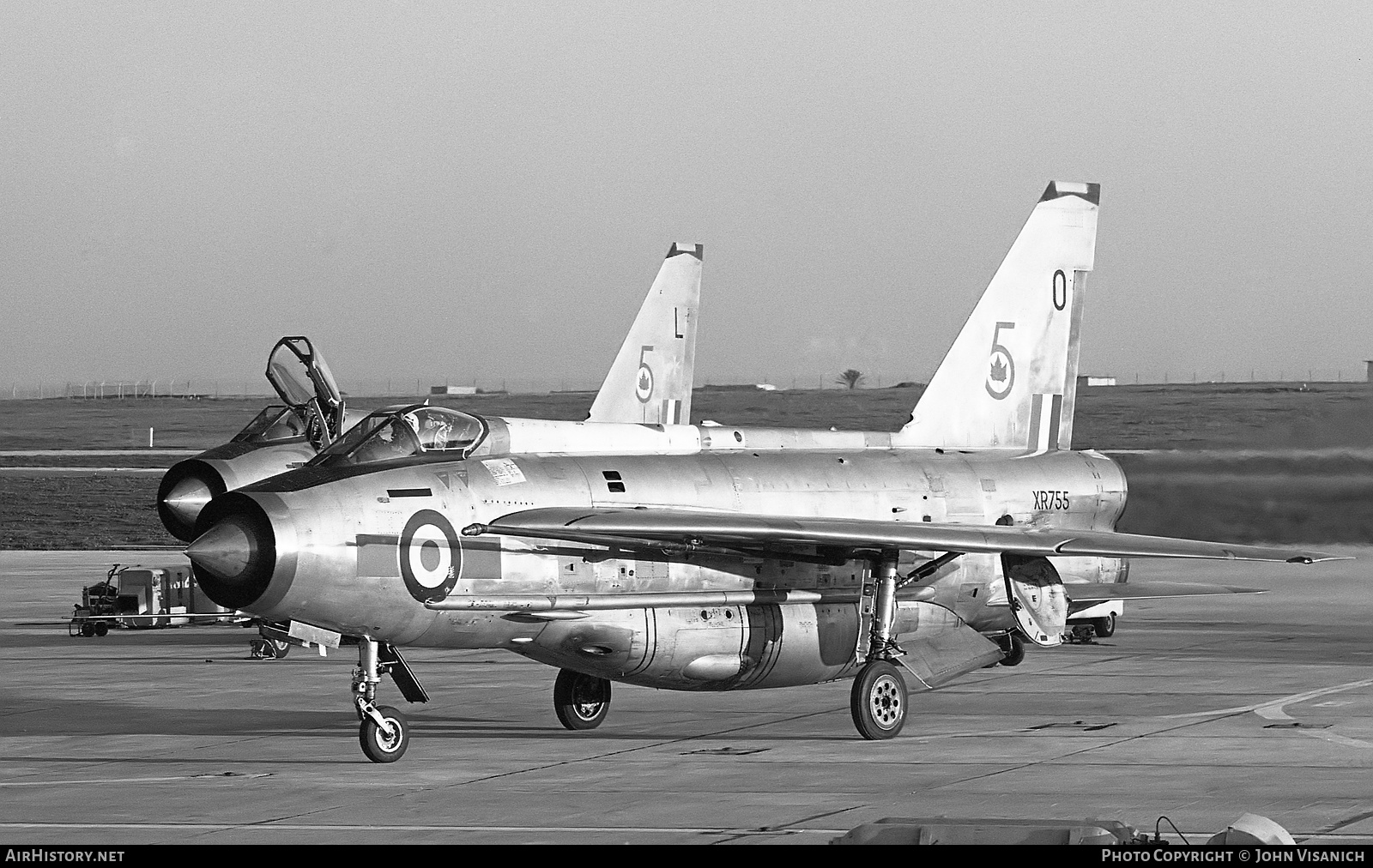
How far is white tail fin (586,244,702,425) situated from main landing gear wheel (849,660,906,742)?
48.5ft

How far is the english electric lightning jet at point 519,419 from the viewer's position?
57.2 ft

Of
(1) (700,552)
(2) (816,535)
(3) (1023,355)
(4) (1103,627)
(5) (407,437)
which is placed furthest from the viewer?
(4) (1103,627)

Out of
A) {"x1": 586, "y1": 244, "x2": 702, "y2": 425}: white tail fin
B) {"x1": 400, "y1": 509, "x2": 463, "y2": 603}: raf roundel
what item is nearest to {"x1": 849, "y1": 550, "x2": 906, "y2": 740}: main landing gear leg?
{"x1": 400, "y1": 509, "x2": 463, "y2": 603}: raf roundel

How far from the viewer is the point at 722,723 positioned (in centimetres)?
1745

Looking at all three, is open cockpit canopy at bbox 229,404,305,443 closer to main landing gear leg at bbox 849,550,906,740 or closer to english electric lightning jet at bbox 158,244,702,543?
english electric lightning jet at bbox 158,244,702,543

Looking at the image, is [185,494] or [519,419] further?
[185,494]

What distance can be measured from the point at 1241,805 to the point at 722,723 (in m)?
6.18

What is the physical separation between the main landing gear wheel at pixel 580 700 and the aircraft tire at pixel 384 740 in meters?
2.25

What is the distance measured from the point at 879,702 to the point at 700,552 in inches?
84.4

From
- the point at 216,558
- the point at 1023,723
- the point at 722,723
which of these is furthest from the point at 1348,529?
the point at 216,558

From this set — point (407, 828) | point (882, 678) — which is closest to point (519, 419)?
point (882, 678)

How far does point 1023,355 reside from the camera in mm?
20062

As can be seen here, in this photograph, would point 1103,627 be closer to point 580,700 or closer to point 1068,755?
point 580,700

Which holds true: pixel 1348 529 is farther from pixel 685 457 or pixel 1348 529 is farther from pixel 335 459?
pixel 335 459
